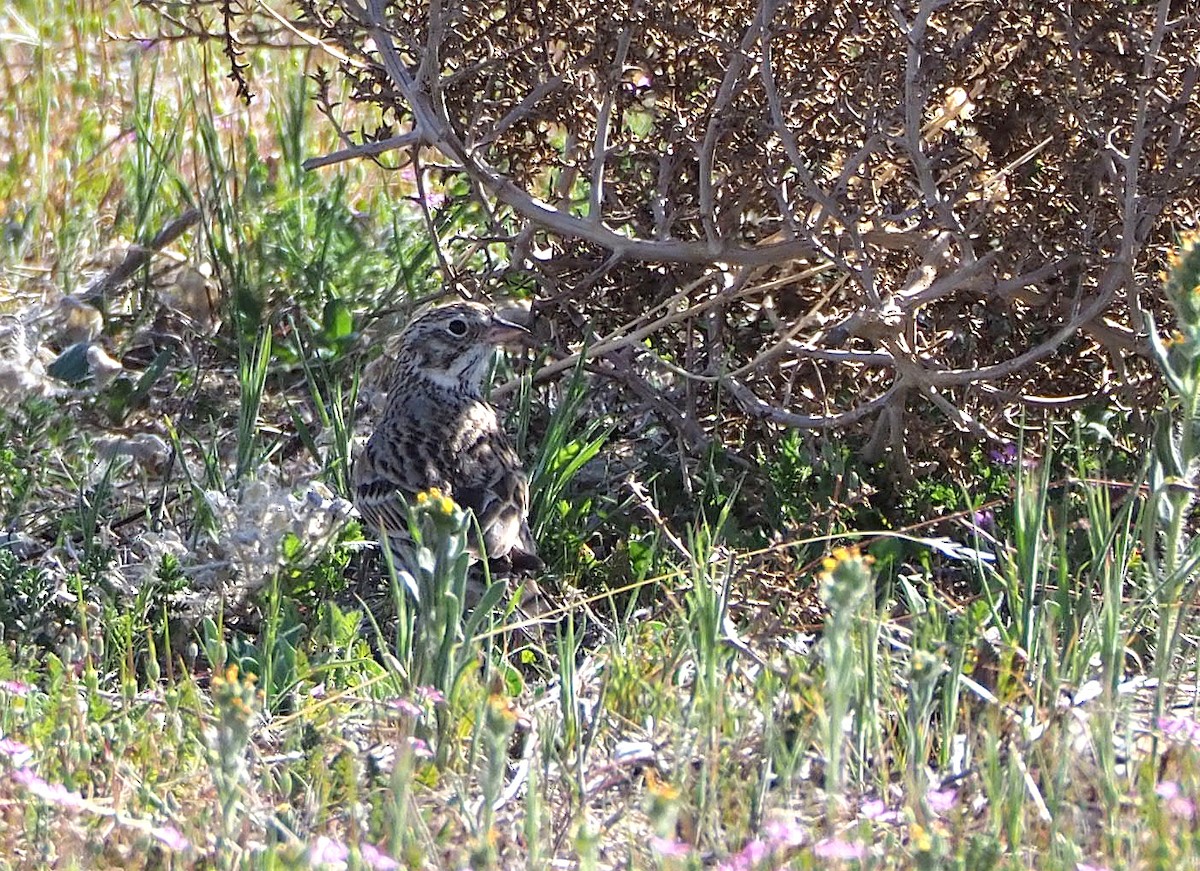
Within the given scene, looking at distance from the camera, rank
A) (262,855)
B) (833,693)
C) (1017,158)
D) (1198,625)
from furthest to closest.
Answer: (1017,158) < (1198,625) < (262,855) < (833,693)

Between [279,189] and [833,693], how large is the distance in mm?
4948

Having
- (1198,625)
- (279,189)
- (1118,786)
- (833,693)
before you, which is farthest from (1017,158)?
(279,189)

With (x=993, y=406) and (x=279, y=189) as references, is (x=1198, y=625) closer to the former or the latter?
(x=993, y=406)

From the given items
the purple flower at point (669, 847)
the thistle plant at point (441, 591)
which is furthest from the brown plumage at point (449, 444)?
the purple flower at point (669, 847)

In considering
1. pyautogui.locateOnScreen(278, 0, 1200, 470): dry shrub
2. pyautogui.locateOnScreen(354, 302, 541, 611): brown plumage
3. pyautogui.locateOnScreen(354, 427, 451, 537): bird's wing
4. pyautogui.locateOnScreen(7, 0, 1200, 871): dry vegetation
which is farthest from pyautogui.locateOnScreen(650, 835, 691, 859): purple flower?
pyautogui.locateOnScreen(354, 427, 451, 537): bird's wing

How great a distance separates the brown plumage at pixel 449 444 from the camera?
16.4 feet

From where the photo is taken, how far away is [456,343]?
5.74 metres

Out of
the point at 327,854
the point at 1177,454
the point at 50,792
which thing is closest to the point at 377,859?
the point at 327,854

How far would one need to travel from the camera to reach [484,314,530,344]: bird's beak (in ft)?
18.4

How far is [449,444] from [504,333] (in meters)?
0.43

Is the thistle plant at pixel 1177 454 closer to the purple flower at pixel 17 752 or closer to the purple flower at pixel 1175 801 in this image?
the purple flower at pixel 1175 801

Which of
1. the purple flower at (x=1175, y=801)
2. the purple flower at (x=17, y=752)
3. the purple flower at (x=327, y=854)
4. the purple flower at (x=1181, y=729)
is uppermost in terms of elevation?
the purple flower at (x=1175, y=801)

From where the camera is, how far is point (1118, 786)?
3113 mm

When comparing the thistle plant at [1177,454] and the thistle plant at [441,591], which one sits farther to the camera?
the thistle plant at [441,591]
